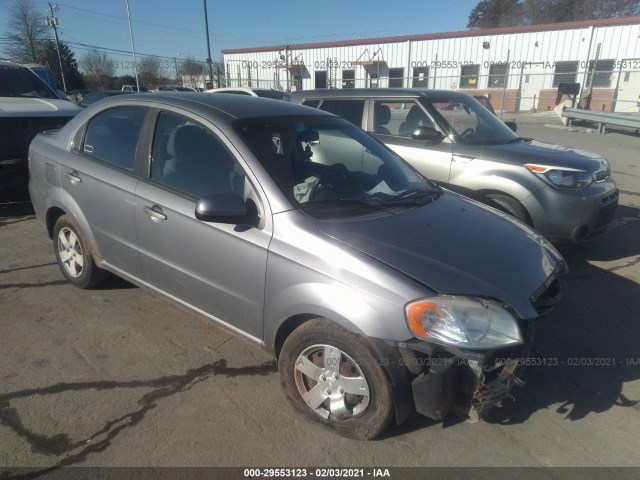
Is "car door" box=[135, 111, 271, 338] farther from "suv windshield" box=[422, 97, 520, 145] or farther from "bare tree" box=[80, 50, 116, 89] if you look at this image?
"bare tree" box=[80, 50, 116, 89]

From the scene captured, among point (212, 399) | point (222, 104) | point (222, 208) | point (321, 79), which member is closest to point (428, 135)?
point (222, 104)

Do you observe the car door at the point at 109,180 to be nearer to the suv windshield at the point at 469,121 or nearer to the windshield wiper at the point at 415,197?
the windshield wiper at the point at 415,197

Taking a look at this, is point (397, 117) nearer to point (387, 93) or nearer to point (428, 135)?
point (387, 93)

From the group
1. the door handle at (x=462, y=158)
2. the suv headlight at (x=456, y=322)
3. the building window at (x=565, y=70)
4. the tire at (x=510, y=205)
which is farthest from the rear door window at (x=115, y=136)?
the building window at (x=565, y=70)

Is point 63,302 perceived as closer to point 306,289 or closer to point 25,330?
point 25,330

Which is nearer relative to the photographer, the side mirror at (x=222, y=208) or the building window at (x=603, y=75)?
the side mirror at (x=222, y=208)

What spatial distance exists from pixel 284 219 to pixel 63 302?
246cm

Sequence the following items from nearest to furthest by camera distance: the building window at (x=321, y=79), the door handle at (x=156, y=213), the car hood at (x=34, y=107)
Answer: the door handle at (x=156, y=213) < the car hood at (x=34, y=107) < the building window at (x=321, y=79)

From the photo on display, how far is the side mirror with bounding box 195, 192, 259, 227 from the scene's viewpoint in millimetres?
2498

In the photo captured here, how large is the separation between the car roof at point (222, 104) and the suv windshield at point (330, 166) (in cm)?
11

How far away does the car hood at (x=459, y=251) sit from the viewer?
2270mm

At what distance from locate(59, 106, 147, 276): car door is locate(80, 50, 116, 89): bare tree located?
58.1m

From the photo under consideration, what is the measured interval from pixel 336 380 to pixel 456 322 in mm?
719

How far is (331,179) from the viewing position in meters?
3.02
